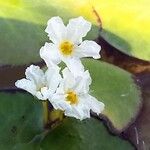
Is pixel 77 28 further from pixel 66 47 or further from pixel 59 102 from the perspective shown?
pixel 59 102

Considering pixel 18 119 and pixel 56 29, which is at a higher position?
pixel 56 29

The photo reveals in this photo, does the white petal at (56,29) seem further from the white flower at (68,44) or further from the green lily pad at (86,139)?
the green lily pad at (86,139)

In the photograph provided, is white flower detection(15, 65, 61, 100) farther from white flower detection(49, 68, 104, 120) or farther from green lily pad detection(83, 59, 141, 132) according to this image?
green lily pad detection(83, 59, 141, 132)

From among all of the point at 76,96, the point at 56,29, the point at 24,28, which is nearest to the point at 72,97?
the point at 76,96

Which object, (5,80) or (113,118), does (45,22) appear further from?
(113,118)

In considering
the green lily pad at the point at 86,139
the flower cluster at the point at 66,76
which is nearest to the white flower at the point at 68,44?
the flower cluster at the point at 66,76

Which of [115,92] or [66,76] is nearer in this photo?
[66,76]

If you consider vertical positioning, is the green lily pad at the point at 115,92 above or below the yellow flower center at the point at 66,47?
below
